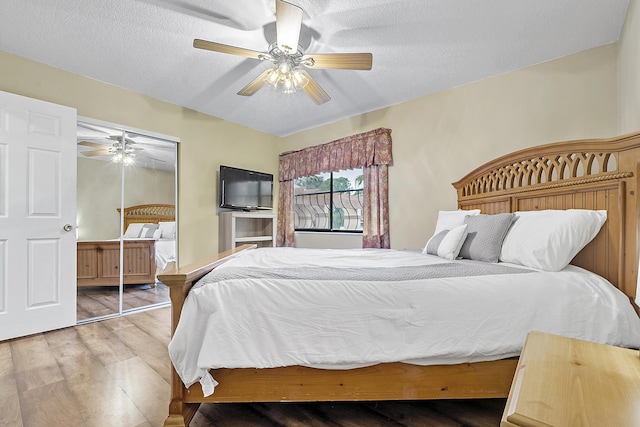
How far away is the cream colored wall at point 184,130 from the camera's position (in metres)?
2.75

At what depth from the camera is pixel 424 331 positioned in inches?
53.7

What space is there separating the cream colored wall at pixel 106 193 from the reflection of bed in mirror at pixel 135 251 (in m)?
0.09

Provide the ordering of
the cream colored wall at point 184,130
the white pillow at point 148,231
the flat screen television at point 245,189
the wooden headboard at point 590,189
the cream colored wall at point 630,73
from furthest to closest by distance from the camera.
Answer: the flat screen television at point 245,189 < the white pillow at point 148,231 < the cream colored wall at point 184,130 < the cream colored wall at point 630,73 < the wooden headboard at point 590,189

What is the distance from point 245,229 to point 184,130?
1.72m

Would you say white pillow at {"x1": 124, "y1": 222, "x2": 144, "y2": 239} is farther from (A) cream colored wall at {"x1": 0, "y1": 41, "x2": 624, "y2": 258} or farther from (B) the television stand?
(B) the television stand

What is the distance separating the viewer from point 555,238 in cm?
168

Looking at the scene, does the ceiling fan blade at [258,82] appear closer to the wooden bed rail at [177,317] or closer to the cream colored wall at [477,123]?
the wooden bed rail at [177,317]

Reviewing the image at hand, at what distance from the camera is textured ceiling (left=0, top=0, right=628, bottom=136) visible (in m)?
2.00

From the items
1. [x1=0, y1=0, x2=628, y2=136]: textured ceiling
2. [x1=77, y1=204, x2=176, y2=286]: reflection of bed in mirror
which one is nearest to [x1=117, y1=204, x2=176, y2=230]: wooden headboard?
[x1=77, y1=204, x2=176, y2=286]: reflection of bed in mirror

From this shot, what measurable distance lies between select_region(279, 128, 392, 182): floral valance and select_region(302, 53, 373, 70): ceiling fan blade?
1.59 m

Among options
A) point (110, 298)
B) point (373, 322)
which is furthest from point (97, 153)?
point (373, 322)

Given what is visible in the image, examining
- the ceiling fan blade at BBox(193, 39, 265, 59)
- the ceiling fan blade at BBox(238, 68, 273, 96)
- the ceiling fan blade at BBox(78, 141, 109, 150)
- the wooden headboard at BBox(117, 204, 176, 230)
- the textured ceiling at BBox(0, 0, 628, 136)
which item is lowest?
the wooden headboard at BBox(117, 204, 176, 230)

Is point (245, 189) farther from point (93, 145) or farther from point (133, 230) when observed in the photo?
point (93, 145)

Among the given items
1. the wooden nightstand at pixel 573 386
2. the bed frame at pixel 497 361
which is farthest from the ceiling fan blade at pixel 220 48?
the wooden nightstand at pixel 573 386
